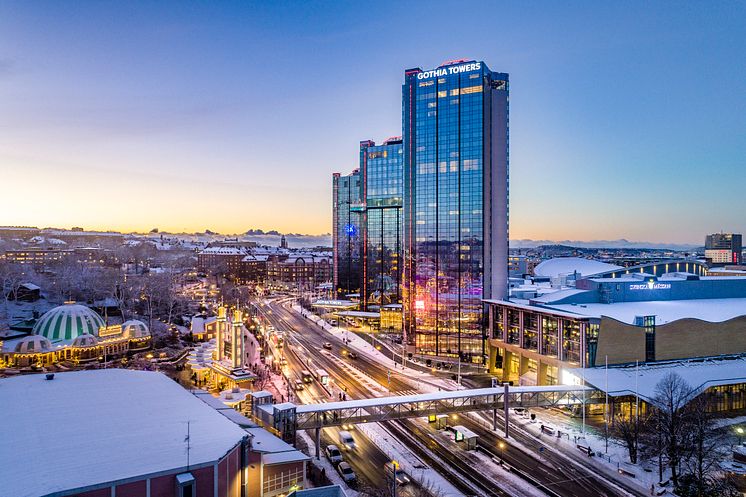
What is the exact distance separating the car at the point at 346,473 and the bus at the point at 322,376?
27.6 m

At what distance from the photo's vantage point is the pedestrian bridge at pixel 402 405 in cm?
4572

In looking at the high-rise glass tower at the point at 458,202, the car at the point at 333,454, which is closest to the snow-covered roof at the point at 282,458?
the car at the point at 333,454

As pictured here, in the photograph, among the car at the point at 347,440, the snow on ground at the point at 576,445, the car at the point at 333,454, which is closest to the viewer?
the snow on ground at the point at 576,445

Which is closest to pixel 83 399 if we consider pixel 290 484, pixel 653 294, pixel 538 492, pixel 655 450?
pixel 290 484

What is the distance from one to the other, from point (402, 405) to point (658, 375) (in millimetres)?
35334

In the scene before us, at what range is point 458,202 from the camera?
93500mm

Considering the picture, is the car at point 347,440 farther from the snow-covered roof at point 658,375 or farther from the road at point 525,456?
the snow-covered roof at point 658,375

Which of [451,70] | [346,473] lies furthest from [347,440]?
[451,70]

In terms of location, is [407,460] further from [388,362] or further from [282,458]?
[388,362]

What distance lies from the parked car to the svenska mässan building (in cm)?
3719

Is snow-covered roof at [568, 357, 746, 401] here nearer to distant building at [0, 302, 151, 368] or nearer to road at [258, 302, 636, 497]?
road at [258, 302, 636, 497]

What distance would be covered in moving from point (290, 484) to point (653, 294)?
72505 millimetres

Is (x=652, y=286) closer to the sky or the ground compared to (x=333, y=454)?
closer to the sky

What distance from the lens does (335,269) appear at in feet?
587
